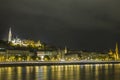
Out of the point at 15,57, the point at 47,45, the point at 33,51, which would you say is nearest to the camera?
the point at 15,57

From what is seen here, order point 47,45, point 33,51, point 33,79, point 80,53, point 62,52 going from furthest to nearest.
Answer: point 47,45 < point 80,53 < point 62,52 < point 33,51 < point 33,79

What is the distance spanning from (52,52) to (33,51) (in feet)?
30.7

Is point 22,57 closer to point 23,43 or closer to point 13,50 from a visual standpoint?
point 13,50

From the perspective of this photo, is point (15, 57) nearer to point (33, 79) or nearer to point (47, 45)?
point (47, 45)

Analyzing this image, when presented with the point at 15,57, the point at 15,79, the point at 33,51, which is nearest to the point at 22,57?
the point at 15,57

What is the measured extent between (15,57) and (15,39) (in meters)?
43.4

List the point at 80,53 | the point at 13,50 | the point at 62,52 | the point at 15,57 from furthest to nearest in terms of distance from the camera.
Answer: the point at 80,53
the point at 62,52
the point at 13,50
the point at 15,57

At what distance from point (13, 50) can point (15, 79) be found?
282ft

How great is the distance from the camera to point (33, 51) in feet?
429

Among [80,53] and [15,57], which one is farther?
[80,53]

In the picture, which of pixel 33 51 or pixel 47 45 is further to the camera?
pixel 47 45

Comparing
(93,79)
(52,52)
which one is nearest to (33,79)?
(93,79)

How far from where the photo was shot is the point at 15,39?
502 feet

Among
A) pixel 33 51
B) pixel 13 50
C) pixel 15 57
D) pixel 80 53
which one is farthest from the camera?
pixel 80 53
